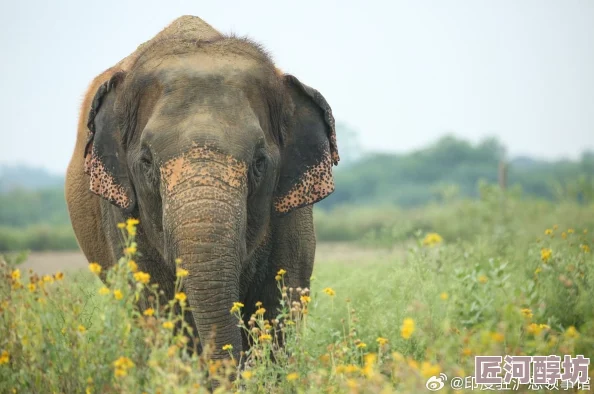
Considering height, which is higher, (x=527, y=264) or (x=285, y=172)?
(x=285, y=172)

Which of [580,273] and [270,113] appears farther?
[580,273]

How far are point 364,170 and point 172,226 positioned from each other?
251 feet

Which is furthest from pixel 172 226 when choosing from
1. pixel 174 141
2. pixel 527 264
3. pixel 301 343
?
pixel 527 264

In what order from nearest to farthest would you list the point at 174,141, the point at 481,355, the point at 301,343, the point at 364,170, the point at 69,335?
the point at 481,355, the point at 69,335, the point at 301,343, the point at 174,141, the point at 364,170

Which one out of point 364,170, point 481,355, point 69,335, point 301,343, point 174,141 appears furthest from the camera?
point 364,170

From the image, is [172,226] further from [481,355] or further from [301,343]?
[481,355]

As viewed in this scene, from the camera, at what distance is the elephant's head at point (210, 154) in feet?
21.2

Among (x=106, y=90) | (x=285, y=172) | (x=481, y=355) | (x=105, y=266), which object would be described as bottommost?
(x=481, y=355)

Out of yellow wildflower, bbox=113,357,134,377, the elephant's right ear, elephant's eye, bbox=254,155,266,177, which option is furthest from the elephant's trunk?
yellow wildflower, bbox=113,357,134,377

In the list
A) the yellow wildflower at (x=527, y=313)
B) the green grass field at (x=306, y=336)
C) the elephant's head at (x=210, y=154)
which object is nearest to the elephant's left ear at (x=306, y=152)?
the elephant's head at (x=210, y=154)

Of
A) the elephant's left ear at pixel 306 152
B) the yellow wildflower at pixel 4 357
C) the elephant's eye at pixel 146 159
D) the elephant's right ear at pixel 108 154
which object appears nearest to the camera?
the yellow wildflower at pixel 4 357

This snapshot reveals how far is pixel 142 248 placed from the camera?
301 inches

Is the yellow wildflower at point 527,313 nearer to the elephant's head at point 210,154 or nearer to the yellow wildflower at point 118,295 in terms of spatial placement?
the elephant's head at point 210,154

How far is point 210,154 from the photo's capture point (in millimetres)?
6699
